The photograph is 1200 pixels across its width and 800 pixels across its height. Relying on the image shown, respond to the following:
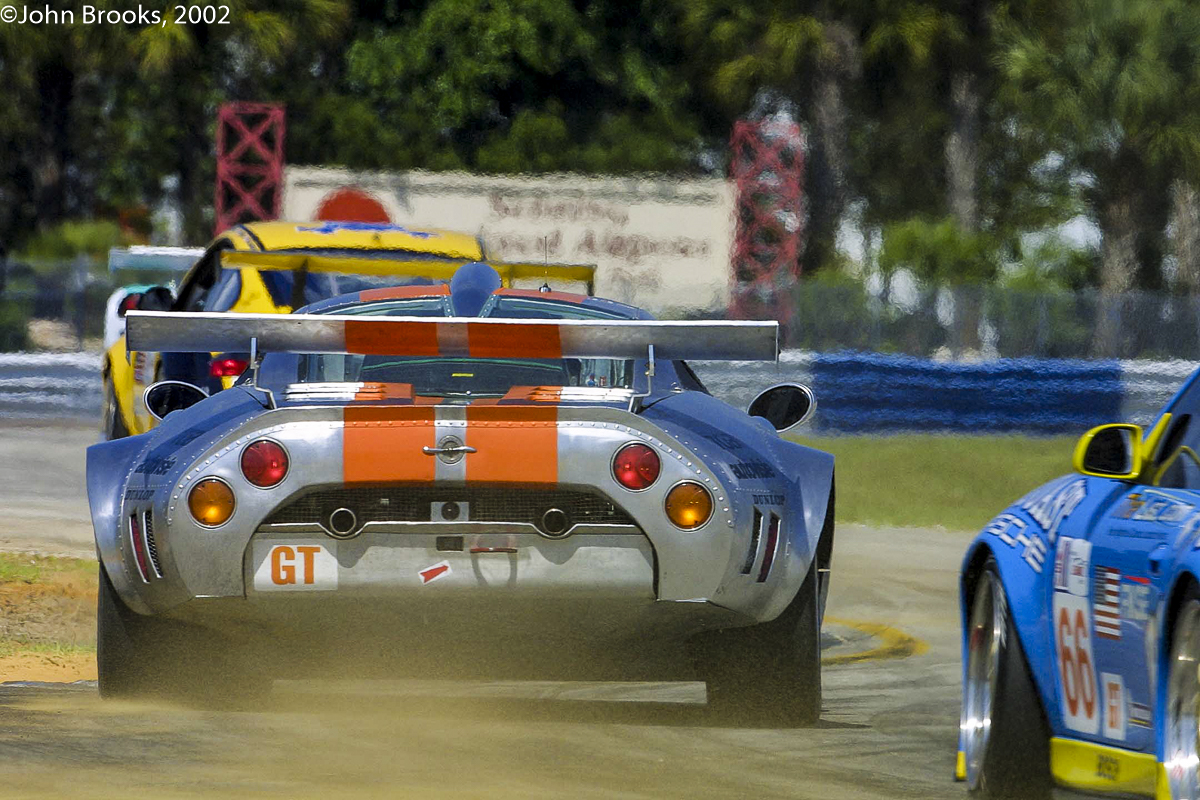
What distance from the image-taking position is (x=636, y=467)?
5.95m

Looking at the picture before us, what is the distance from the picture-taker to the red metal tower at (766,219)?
92.0ft

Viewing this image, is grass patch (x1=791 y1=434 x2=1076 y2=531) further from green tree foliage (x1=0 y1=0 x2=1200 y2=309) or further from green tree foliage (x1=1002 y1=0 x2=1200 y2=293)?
green tree foliage (x1=1002 y1=0 x2=1200 y2=293)

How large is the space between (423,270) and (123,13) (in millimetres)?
28554

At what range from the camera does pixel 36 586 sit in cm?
988

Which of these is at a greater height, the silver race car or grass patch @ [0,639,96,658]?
the silver race car

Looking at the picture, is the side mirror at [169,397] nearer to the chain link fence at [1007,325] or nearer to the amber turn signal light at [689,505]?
the amber turn signal light at [689,505]

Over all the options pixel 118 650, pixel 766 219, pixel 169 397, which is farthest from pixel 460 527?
pixel 766 219

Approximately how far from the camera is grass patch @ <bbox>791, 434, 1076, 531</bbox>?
1551 centimetres

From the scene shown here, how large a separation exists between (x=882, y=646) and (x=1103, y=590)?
414cm

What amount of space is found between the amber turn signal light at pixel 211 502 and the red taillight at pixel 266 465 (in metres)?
0.07

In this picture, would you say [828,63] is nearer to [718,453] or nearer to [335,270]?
[335,270]

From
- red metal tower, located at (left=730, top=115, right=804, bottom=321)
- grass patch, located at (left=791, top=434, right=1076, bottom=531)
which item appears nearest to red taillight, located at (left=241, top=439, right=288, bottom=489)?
grass patch, located at (left=791, top=434, right=1076, bottom=531)

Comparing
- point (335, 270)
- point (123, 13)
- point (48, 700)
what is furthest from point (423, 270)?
point (123, 13)

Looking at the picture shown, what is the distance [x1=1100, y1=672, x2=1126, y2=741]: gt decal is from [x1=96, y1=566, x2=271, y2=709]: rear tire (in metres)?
2.69
